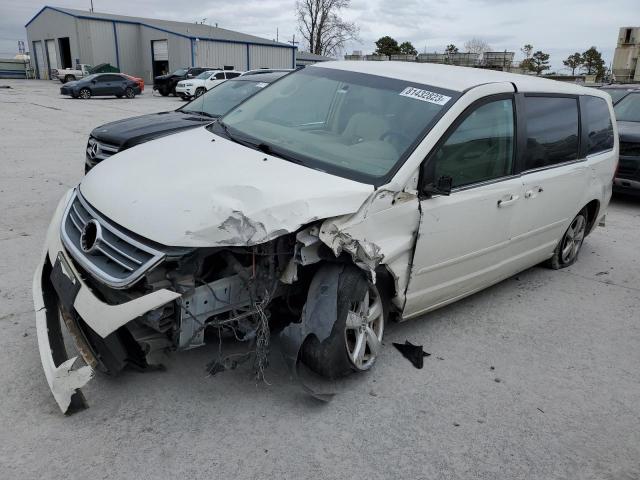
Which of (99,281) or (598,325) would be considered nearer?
(99,281)

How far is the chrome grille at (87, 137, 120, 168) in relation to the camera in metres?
5.78

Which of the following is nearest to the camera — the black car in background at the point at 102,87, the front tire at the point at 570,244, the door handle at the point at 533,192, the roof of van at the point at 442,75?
the roof of van at the point at 442,75

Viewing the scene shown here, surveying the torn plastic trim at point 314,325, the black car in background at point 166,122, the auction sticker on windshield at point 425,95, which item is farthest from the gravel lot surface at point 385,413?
the black car in background at point 166,122

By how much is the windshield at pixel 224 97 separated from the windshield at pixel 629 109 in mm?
6131

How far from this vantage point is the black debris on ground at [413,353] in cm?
344

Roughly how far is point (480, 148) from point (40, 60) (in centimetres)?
6099

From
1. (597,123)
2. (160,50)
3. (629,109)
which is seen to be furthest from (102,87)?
(597,123)

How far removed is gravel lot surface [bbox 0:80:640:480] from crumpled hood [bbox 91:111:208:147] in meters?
2.07

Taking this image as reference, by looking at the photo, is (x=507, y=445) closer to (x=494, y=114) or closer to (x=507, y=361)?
(x=507, y=361)

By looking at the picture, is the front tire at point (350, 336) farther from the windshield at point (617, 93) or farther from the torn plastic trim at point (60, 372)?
the windshield at point (617, 93)

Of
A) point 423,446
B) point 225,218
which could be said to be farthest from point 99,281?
point 423,446

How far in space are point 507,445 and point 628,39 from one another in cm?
3309

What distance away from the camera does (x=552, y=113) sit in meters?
4.33

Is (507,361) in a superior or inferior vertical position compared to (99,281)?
inferior
